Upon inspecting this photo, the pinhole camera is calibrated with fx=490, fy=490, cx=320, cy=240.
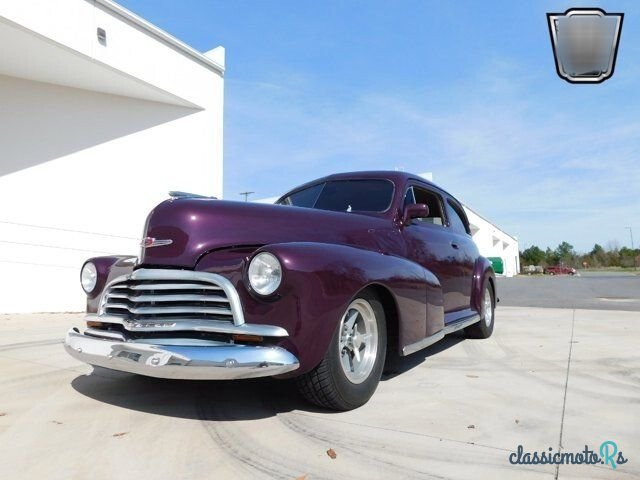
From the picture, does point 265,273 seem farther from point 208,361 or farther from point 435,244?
point 435,244

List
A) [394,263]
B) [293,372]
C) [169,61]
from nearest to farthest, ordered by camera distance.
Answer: [293,372], [394,263], [169,61]

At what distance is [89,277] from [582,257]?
110 metres

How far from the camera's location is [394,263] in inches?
135

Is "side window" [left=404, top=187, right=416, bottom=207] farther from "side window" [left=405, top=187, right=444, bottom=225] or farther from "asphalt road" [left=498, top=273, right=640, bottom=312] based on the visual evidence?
"asphalt road" [left=498, top=273, right=640, bottom=312]

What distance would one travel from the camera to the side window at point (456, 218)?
218 inches

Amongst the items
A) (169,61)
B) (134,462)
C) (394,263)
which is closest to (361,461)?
(134,462)

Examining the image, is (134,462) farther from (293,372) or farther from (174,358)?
(293,372)

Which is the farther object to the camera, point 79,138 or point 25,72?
point 79,138

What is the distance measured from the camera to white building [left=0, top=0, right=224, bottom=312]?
30.8ft

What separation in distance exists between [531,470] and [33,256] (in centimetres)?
1032

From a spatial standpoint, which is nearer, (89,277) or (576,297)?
(89,277)

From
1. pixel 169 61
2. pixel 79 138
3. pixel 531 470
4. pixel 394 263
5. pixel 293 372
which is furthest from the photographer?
pixel 169 61

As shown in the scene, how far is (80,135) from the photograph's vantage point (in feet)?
35.1

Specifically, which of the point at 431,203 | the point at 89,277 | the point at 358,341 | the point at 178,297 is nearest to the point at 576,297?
the point at 431,203
